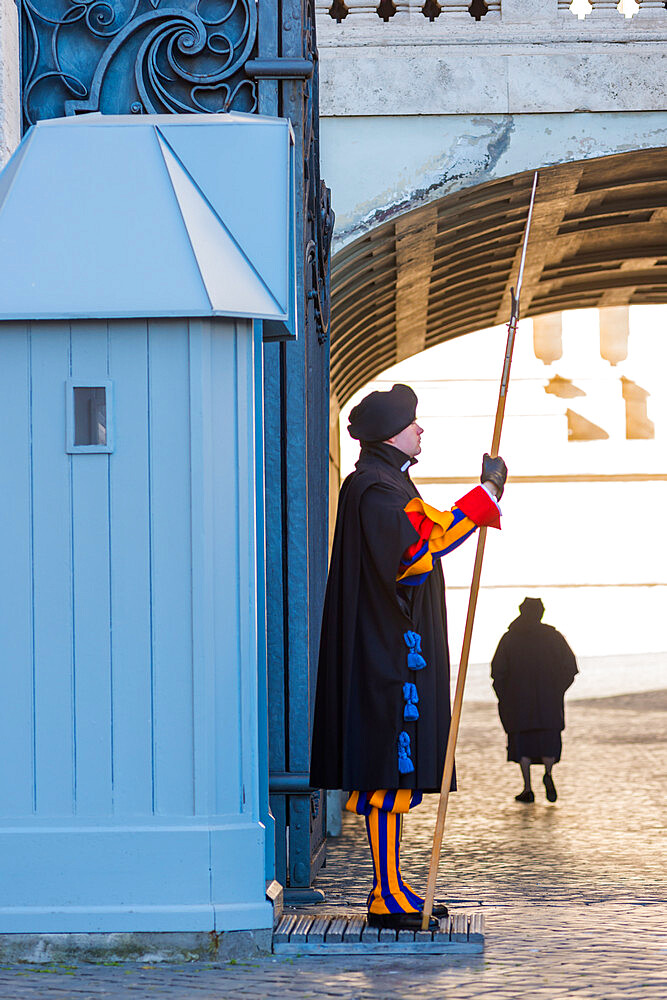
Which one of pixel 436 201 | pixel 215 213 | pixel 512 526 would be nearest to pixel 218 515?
pixel 215 213

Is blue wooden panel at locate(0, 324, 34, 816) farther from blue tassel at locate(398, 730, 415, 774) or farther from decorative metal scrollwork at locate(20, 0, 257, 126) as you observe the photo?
decorative metal scrollwork at locate(20, 0, 257, 126)

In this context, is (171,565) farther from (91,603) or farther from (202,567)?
(91,603)

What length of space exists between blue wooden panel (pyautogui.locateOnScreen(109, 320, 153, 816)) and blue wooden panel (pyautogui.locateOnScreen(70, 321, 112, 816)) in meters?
0.02

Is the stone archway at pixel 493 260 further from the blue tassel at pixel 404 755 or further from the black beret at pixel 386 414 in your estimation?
the blue tassel at pixel 404 755

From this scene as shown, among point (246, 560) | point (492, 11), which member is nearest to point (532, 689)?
point (492, 11)

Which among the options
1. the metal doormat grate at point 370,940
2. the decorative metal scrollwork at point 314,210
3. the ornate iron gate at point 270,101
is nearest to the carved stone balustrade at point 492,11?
Result: the decorative metal scrollwork at point 314,210

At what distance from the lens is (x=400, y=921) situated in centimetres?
473

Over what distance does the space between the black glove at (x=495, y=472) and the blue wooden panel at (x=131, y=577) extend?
1.02 metres

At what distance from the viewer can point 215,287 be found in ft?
15.0

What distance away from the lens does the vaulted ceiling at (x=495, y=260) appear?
10164 millimetres

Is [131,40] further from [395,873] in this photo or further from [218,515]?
[395,873]

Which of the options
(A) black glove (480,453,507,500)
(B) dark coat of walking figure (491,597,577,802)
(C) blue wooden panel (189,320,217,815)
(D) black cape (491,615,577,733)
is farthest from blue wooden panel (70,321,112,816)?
(D) black cape (491,615,577,733)

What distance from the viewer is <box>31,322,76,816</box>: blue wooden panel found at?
179 inches

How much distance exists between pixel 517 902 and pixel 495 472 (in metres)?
2.35
